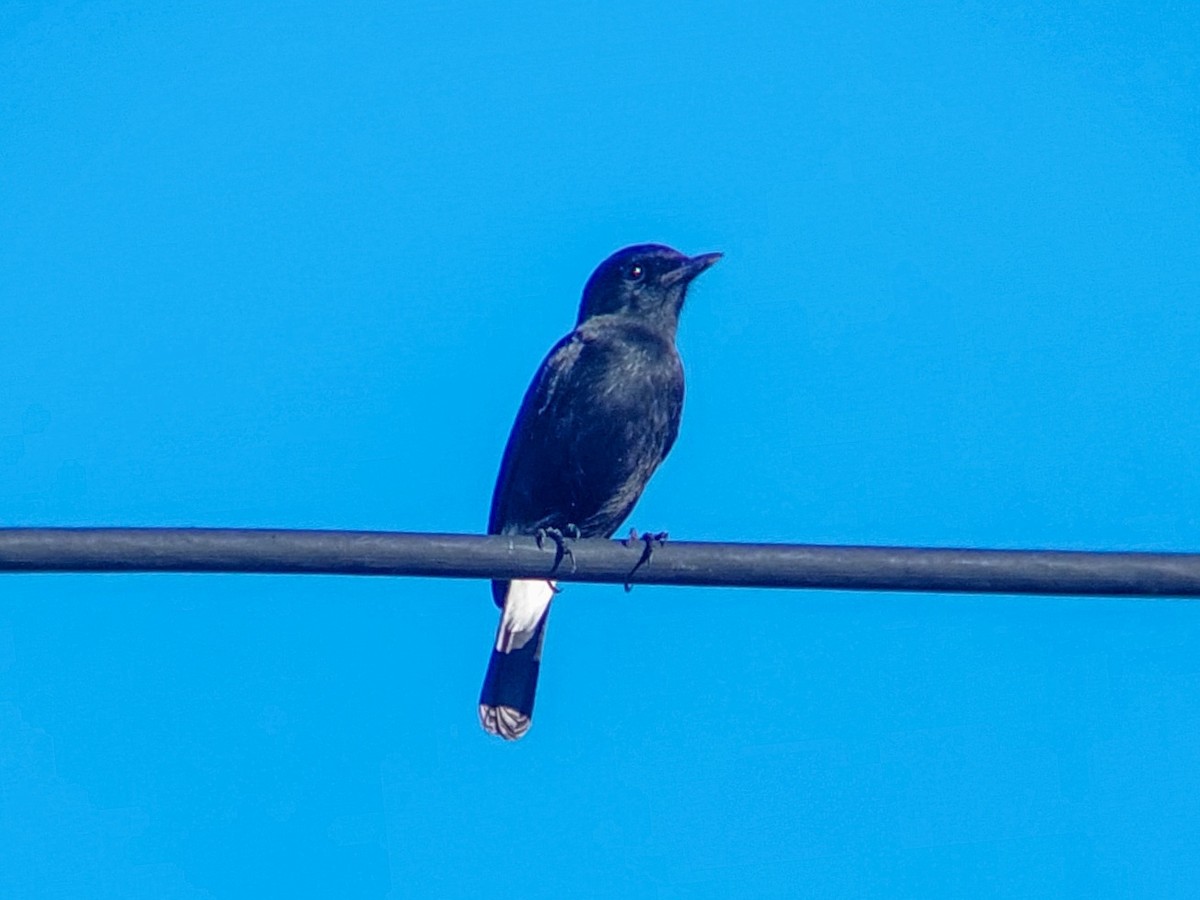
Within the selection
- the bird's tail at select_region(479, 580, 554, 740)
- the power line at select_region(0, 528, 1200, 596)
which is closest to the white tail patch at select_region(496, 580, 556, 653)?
the bird's tail at select_region(479, 580, 554, 740)

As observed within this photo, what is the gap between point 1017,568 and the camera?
3.73 m

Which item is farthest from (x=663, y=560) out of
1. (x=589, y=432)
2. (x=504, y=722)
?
(x=504, y=722)

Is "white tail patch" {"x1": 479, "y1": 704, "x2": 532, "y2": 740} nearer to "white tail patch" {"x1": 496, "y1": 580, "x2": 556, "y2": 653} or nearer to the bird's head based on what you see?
"white tail patch" {"x1": 496, "y1": 580, "x2": 556, "y2": 653}

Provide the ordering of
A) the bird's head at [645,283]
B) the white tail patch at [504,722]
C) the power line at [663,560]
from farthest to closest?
1. the bird's head at [645,283]
2. the white tail patch at [504,722]
3. the power line at [663,560]

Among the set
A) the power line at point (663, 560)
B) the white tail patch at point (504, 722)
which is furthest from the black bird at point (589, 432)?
the power line at point (663, 560)

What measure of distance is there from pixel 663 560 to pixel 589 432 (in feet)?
10.6

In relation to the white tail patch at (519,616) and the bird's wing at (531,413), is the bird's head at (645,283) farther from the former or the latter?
the white tail patch at (519,616)

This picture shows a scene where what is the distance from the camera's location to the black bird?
714cm

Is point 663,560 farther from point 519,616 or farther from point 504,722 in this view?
point 519,616

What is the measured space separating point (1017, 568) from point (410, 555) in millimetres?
1276

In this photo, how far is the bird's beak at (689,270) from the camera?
25.4 feet

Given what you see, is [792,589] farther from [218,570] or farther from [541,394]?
[541,394]

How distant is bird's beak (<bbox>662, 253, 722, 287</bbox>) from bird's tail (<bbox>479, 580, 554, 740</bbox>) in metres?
1.42

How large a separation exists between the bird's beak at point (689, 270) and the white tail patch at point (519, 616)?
1432mm
